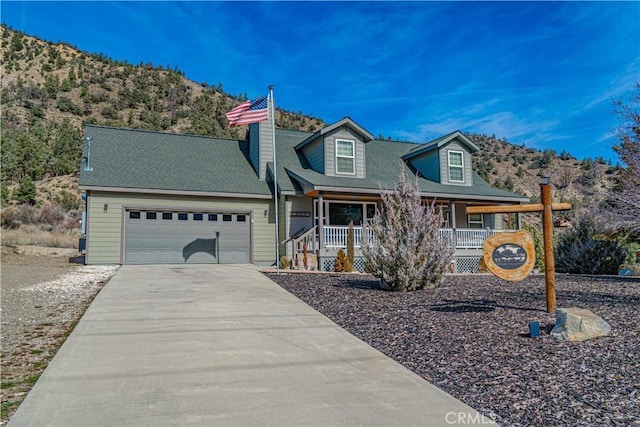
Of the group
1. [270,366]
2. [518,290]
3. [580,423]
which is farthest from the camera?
[518,290]

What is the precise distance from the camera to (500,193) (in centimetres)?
1867

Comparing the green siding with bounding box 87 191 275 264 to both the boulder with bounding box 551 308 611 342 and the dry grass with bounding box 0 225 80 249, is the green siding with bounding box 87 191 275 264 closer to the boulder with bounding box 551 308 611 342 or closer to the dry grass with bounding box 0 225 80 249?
the dry grass with bounding box 0 225 80 249

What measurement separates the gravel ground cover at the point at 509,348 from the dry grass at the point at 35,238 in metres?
16.0

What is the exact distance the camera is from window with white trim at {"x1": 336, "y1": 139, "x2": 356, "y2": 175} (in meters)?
17.5

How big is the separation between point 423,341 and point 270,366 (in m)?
1.96

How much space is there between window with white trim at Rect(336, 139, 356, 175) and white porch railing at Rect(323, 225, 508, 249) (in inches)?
99.0

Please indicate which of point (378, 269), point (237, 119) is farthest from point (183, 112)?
point (378, 269)

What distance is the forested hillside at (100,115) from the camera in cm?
3559

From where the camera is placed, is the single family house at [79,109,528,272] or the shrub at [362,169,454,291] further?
the single family house at [79,109,528,272]

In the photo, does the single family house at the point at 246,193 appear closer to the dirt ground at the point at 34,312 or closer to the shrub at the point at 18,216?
the dirt ground at the point at 34,312

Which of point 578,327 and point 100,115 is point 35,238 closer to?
point 578,327

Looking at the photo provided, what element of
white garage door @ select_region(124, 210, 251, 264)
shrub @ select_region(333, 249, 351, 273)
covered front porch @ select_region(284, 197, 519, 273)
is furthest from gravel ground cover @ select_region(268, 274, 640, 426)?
white garage door @ select_region(124, 210, 251, 264)

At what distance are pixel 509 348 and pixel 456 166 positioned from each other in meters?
15.4

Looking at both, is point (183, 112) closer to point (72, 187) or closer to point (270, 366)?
point (72, 187)
